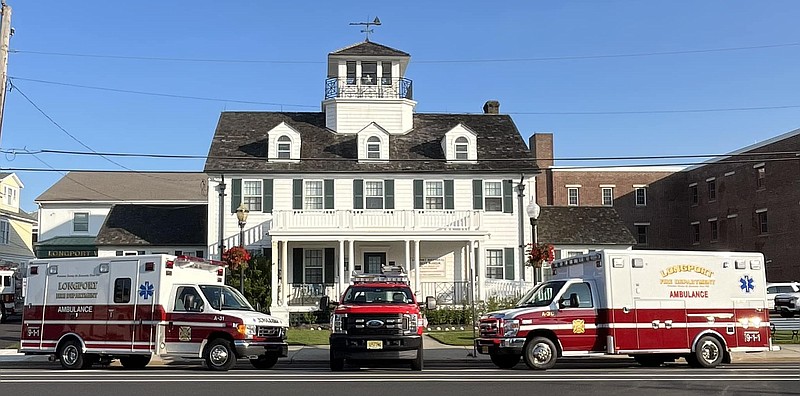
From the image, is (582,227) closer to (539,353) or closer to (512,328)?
(539,353)

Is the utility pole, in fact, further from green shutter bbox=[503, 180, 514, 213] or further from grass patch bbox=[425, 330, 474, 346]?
green shutter bbox=[503, 180, 514, 213]

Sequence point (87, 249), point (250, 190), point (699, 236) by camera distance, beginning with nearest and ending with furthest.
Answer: point (250, 190), point (87, 249), point (699, 236)

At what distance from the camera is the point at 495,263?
116 feet

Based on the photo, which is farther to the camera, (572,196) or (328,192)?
(572,196)

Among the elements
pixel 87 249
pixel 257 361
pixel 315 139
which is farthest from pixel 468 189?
pixel 87 249

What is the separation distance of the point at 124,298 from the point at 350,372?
5454 millimetres

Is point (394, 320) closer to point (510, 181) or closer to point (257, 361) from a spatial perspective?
point (257, 361)

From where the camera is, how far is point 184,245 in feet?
119

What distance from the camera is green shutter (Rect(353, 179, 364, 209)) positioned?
1378 inches

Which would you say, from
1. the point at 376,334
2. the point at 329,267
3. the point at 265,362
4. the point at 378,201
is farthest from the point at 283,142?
the point at 376,334

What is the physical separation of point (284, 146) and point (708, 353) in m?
22.1

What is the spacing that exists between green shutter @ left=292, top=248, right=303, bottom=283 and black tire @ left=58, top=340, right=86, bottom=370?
1653 cm

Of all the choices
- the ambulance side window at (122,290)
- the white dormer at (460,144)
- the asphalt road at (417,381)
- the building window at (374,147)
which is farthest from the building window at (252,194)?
the asphalt road at (417,381)

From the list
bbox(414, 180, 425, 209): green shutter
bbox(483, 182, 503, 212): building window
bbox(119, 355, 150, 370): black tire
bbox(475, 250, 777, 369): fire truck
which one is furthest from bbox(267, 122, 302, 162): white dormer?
bbox(475, 250, 777, 369): fire truck
